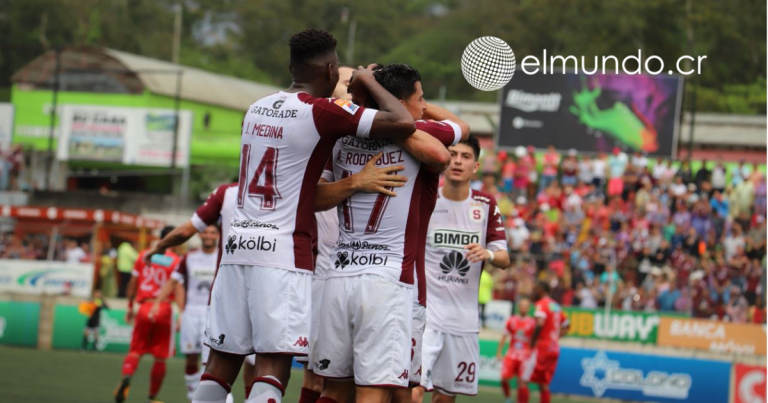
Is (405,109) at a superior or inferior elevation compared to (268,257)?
superior

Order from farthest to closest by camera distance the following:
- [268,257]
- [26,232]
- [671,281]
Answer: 1. [26,232]
2. [671,281]
3. [268,257]

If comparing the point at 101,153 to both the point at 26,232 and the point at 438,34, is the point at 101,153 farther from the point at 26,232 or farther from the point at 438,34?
the point at 438,34

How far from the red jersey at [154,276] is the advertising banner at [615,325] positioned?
9.54 meters

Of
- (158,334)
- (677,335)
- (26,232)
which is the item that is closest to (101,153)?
(26,232)

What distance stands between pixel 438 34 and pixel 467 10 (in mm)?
3965

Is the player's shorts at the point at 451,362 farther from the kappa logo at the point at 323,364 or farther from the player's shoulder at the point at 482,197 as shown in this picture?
the kappa logo at the point at 323,364

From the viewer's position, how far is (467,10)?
247 ft

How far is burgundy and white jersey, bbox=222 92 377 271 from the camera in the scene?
5.89 meters

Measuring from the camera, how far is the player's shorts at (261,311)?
5.87 m

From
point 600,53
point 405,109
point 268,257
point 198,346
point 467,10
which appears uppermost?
point 467,10

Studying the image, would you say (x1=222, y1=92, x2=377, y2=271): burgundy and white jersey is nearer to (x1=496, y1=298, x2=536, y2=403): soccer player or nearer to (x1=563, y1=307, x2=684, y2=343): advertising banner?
(x1=496, y1=298, x2=536, y2=403): soccer player

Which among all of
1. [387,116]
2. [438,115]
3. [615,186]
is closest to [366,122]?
[387,116]

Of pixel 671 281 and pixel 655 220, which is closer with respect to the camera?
pixel 671 281

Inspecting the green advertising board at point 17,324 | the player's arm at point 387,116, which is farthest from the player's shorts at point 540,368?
the green advertising board at point 17,324
